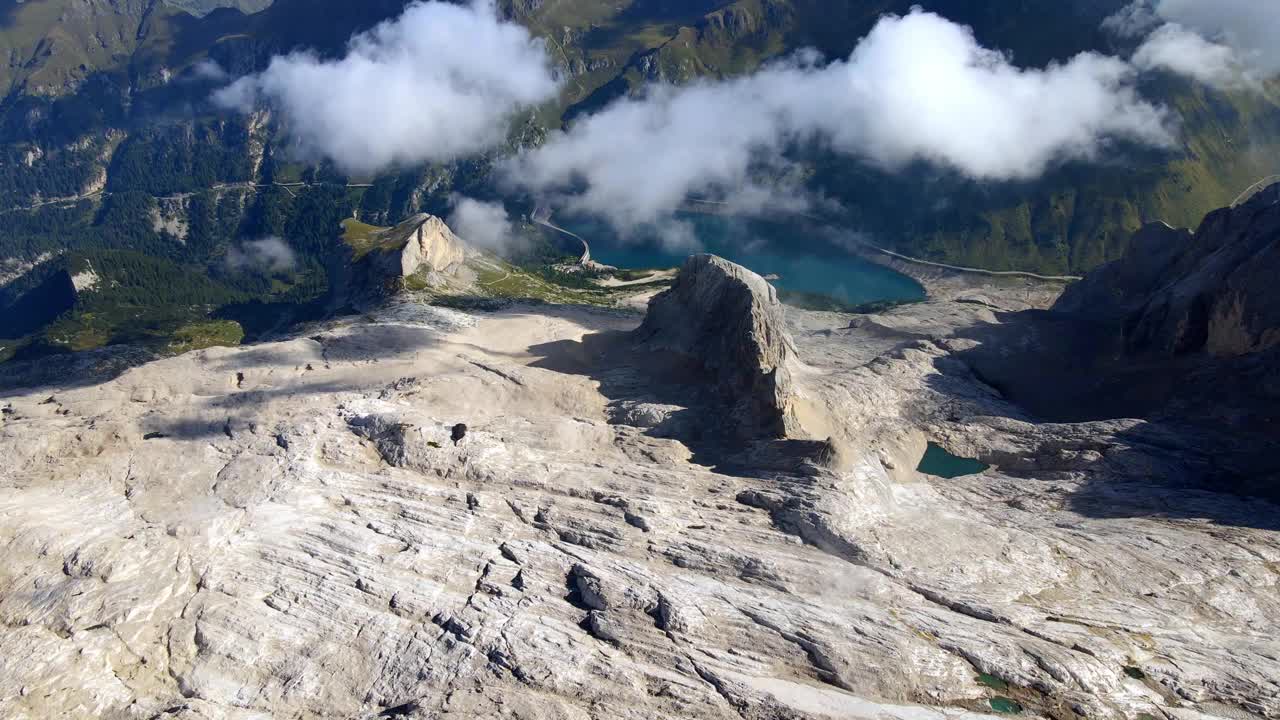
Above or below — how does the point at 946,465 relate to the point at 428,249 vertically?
below

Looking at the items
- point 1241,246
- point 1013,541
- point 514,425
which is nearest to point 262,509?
point 514,425

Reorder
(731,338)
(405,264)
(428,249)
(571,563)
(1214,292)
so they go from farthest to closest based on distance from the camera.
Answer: (428,249) → (405,264) → (1214,292) → (731,338) → (571,563)

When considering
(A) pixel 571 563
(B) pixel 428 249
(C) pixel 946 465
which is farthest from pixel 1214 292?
(B) pixel 428 249

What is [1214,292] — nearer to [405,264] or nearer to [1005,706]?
[1005,706]

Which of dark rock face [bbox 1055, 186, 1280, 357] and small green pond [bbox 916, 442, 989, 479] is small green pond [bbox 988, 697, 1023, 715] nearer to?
small green pond [bbox 916, 442, 989, 479]

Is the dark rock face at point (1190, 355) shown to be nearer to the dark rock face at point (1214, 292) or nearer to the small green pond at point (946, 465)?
the dark rock face at point (1214, 292)

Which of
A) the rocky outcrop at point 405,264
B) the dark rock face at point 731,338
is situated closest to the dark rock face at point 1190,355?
the dark rock face at point 731,338

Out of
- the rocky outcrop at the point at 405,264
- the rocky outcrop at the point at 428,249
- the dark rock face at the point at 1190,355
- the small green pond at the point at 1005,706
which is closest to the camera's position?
the small green pond at the point at 1005,706
